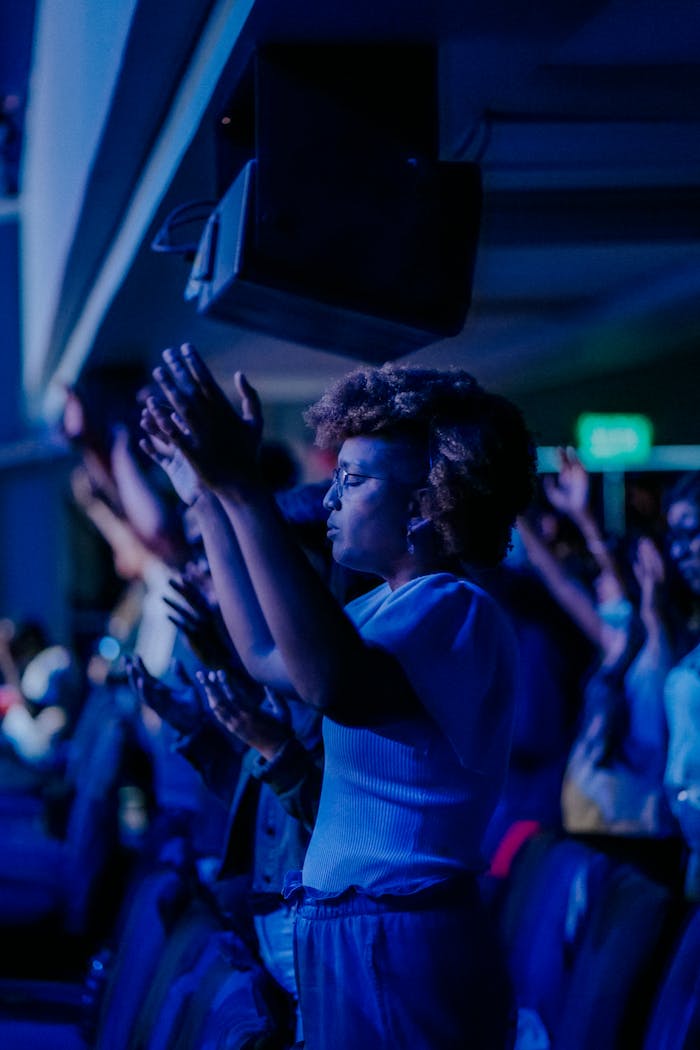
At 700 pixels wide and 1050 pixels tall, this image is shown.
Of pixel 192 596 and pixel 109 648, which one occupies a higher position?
pixel 192 596

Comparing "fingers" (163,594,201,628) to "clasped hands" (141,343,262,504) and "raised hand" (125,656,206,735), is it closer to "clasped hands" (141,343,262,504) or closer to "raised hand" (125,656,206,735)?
"raised hand" (125,656,206,735)

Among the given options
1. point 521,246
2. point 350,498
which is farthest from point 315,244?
point 521,246

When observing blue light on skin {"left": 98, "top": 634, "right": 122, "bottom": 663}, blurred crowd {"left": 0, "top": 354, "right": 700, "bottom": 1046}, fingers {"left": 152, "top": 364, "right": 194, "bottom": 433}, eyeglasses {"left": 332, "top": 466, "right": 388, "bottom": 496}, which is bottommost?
blue light on skin {"left": 98, "top": 634, "right": 122, "bottom": 663}

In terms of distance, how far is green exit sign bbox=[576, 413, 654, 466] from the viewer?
25.4ft

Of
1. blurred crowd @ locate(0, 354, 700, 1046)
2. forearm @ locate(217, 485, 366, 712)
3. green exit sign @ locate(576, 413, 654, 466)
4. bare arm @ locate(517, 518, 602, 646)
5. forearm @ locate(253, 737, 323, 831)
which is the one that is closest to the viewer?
forearm @ locate(217, 485, 366, 712)

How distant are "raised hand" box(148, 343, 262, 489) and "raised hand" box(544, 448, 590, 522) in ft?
7.08

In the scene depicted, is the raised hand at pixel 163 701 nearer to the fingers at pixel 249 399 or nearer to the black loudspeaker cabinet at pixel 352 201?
the black loudspeaker cabinet at pixel 352 201

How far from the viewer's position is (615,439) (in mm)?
7773

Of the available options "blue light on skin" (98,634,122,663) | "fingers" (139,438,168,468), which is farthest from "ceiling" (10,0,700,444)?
"blue light on skin" (98,634,122,663)

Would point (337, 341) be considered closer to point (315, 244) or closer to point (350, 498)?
point (315, 244)

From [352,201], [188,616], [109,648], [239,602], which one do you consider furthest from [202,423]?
[109,648]

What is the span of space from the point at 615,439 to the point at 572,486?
442 centimetres

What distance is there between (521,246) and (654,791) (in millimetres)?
2300

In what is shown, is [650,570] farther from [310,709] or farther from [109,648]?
[109,648]
